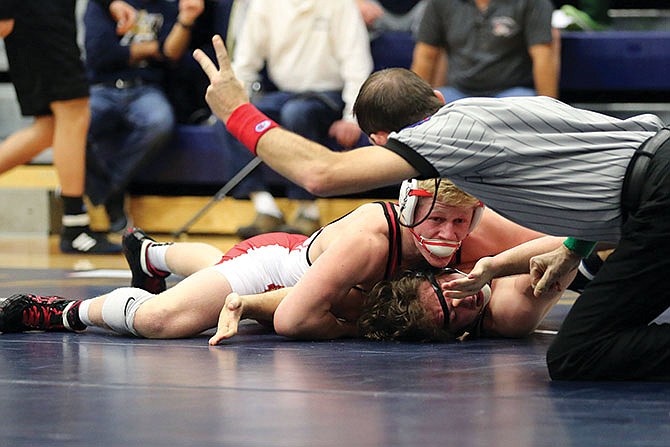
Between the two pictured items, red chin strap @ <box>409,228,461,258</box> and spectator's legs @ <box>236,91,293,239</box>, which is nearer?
red chin strap @ <box>409,228,461,258</box>

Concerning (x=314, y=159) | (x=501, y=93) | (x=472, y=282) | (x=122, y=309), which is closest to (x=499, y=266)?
(x=472, y=282)

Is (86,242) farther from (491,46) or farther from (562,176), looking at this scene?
(562,176)

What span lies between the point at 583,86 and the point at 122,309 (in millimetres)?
4159

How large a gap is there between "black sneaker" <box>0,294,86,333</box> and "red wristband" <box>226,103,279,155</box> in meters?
1.03

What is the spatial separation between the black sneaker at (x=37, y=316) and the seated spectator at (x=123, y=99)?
127 inches

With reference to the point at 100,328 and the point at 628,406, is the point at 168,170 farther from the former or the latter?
the point at 628,406

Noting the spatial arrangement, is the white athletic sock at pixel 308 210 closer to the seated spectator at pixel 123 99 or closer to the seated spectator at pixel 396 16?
the seated spectator at pixel 123 99

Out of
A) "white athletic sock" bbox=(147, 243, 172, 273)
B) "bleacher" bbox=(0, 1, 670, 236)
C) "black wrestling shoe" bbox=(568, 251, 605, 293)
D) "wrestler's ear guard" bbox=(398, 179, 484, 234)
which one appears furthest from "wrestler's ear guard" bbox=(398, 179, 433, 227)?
"bleacher" bbox=(0, 1, 670, 236)

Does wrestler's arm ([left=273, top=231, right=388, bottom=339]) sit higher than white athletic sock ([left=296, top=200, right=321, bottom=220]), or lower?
higher

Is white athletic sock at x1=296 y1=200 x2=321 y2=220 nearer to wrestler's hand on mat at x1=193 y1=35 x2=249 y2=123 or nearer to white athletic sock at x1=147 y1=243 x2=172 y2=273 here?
white athletic sock at x1=147 y1=243 x2=172 y2=273

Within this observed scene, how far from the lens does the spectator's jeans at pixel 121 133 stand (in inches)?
257

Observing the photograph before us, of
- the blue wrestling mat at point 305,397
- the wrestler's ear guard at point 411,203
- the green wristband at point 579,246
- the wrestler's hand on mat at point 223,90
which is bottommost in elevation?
the blue wrestling mat at point 305,397

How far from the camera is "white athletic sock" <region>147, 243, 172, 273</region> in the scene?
375cm

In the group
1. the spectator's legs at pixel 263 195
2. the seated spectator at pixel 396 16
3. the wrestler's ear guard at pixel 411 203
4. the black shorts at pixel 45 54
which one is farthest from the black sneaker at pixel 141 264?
the seated spectator at pixel 396 16
